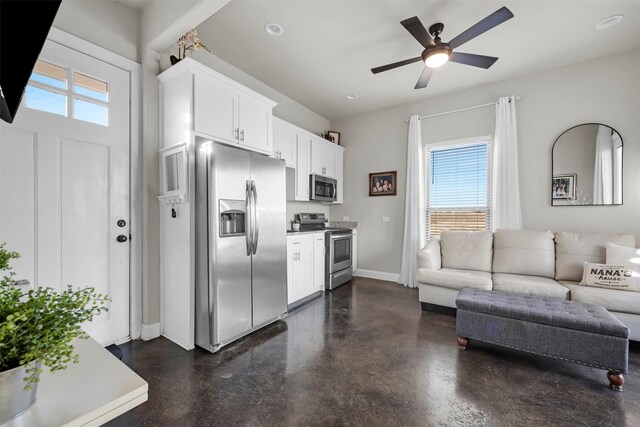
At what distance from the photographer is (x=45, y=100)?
6.78ft

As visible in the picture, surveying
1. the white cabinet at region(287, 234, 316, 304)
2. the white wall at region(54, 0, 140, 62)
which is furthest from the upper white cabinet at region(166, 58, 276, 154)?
the white cabinet at region(287, 234, 316, 304)

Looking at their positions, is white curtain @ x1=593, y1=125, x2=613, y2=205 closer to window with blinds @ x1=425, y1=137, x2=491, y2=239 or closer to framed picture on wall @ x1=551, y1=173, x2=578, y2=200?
framed picture on wall @ x1=551, y1=173, x2=578, y2=200

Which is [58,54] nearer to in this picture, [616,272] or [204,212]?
[204,212]

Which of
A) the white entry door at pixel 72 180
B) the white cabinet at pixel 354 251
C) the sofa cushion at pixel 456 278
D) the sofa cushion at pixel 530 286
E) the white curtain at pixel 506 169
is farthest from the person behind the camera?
the white cabinet at pixel 354 251

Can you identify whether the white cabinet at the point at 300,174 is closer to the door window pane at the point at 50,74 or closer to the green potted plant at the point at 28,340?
the door window pane at the point at 50,74

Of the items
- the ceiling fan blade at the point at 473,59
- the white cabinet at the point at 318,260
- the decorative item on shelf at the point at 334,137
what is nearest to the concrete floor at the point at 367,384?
the white cabinet at the point at 318,260

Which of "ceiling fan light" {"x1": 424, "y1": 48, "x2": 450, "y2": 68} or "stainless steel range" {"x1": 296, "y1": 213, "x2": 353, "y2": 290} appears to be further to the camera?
"stainless steel range" {"x1": 296, "y1": 213, "x2": 353, "y2": 290}

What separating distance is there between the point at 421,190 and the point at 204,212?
339 cm

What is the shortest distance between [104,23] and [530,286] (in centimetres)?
472

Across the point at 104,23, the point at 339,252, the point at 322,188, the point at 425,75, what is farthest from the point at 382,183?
the point at 104,23

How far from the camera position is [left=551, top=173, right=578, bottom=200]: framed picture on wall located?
3441 mm

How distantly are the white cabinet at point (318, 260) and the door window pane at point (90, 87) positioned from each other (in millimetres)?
2730

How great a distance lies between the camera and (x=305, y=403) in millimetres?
1739

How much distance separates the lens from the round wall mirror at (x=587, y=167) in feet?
10.6
